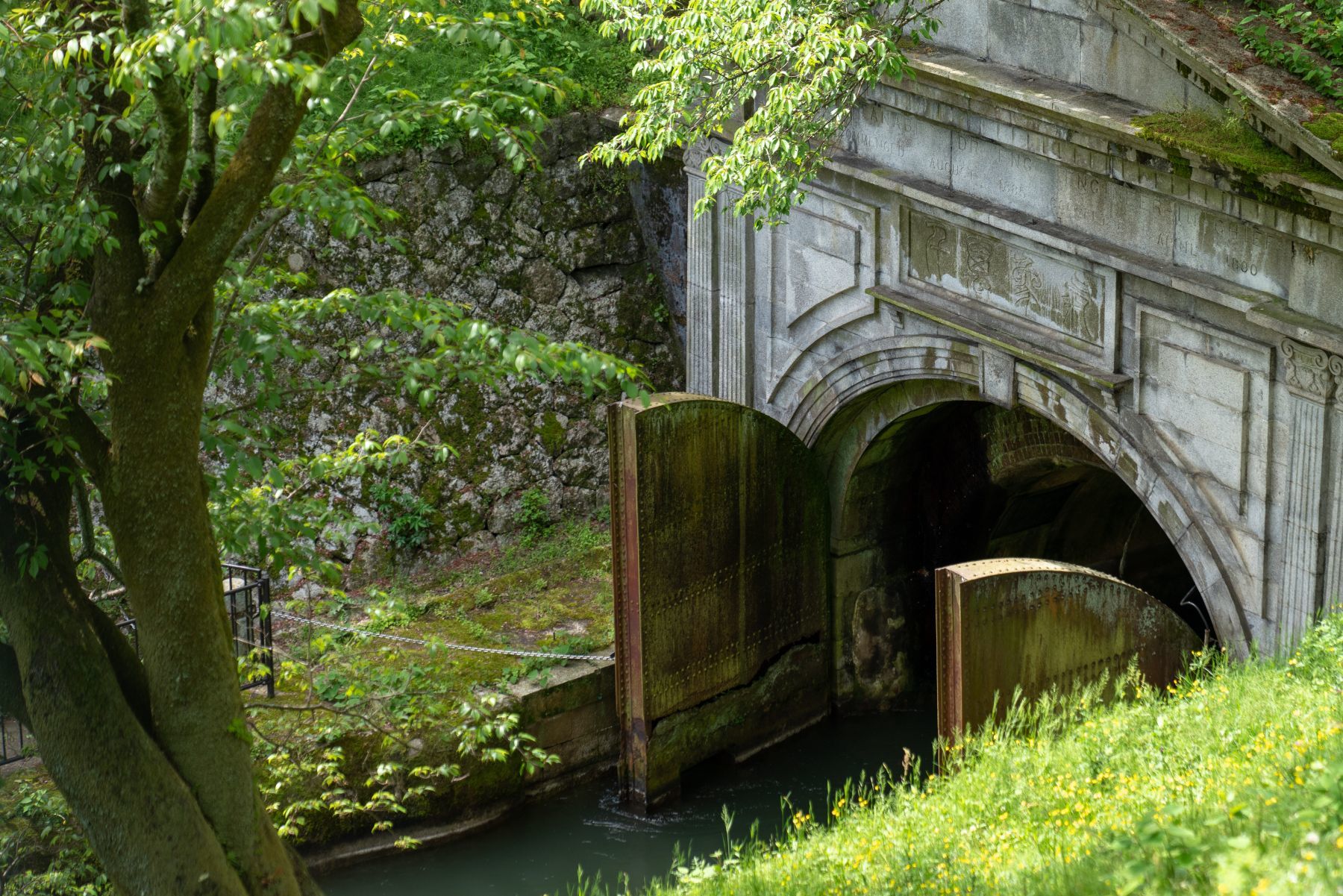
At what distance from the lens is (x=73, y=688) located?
519cm

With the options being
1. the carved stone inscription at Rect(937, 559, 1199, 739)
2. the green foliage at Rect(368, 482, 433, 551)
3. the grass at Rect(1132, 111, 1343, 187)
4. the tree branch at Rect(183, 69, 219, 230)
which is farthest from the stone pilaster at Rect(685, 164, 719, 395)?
the tree branch at Rect(183, 69, 219, 230)

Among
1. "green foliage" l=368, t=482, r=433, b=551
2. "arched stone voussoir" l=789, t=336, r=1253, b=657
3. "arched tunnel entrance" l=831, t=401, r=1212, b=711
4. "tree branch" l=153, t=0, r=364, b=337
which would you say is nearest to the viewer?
"tree branch" l=153, t=0, r=364, b=337

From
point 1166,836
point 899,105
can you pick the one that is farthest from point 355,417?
point 1166,836

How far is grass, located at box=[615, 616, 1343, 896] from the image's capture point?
12.7ft

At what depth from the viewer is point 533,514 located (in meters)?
12.4

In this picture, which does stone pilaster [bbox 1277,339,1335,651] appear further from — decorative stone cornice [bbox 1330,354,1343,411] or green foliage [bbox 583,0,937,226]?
green foliage [bbox 583,0,937,226]

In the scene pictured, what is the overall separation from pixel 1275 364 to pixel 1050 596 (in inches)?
70.8

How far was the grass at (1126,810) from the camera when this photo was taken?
12.7 ft

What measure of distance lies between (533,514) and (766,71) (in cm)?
486

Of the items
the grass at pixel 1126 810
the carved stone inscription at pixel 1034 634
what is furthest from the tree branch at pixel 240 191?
the carved stone inscription at pixel 1034 634

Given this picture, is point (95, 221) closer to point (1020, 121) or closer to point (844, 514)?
point (1020, 121)

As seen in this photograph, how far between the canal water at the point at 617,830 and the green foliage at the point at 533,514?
2.61 metres

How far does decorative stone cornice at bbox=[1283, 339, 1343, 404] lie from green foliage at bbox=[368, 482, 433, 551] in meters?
7.21

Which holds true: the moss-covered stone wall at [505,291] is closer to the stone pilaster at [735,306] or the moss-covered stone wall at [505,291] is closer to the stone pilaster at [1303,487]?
the stone pilaster at [735,306]
